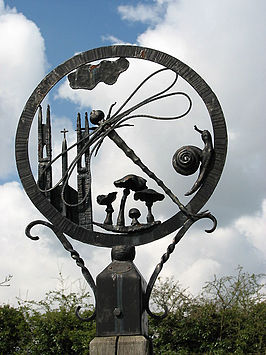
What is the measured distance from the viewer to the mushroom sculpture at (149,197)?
6.41m

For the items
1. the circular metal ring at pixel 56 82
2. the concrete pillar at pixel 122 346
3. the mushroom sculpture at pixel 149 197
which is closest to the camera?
the concrete pillar at pixel 122 346

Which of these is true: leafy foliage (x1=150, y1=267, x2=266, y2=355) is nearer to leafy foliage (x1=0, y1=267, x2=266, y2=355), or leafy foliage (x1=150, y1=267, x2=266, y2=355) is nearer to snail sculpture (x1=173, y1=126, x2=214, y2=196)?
leafy foliage (x1=0, y1=267, x2=266, y2=355)

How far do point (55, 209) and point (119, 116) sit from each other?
4.09 ft

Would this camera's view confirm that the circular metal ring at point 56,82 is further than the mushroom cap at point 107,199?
No

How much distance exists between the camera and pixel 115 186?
6527 mm

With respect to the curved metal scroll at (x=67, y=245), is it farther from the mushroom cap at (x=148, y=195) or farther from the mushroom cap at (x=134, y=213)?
the mushroom cap at (x=148, y=195)

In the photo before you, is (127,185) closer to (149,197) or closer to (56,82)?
(149,197)

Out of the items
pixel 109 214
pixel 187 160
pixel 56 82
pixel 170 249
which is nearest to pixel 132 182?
pixel 109 214

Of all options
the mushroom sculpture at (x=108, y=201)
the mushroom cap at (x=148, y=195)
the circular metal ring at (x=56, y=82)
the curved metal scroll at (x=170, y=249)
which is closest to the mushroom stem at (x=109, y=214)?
the mushroom sculpture at (x=108, y=201)

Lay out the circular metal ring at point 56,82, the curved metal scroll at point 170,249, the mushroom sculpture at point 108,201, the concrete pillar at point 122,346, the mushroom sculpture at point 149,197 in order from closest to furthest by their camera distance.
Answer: the concrete pillar at point 122,346 → the curved metal scroll at point 170,249 → the circular metal ring at point 56,82 → the mushroom sculpture at point 149,197 → the mushroom sculpture at point 108,201

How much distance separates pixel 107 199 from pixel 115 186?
0.16m

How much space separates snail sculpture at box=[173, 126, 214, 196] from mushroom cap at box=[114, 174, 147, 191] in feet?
1.27

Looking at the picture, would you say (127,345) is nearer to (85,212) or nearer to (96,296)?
(96,296)

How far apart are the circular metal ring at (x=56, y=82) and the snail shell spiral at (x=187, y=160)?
18cm
